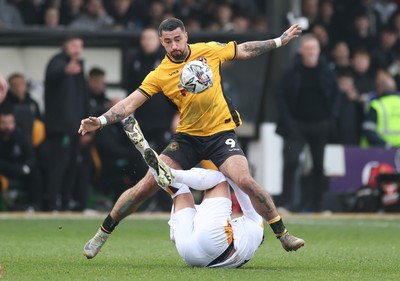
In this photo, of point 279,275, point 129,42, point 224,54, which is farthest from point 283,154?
point 279,275

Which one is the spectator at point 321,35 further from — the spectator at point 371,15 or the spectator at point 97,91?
the spectator at point 97,91

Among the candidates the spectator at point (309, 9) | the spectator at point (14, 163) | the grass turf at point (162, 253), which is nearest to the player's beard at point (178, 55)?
the grass turf at point (162, 253)

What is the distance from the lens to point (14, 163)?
57.5ft

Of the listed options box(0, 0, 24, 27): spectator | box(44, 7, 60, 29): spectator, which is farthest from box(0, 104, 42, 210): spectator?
box(0, 0, 24, 27): spectator

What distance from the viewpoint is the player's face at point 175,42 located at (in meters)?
10.8

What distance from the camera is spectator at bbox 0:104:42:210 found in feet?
57.3

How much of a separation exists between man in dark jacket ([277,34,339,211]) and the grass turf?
153 cm

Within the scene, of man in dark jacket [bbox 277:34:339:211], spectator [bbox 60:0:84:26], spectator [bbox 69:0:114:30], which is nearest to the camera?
man in dark jacket [bbox 277:34:339:211]

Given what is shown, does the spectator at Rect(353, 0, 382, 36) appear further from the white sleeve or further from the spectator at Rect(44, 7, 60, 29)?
the white sleeve

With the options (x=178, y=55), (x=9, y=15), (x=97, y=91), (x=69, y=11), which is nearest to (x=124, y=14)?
(x=69, y=11)

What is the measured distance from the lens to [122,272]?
31.9 ft

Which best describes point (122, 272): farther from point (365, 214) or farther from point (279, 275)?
point (365, 214)

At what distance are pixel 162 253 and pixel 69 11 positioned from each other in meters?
10.1

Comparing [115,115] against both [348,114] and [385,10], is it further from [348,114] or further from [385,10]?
[385,10]
